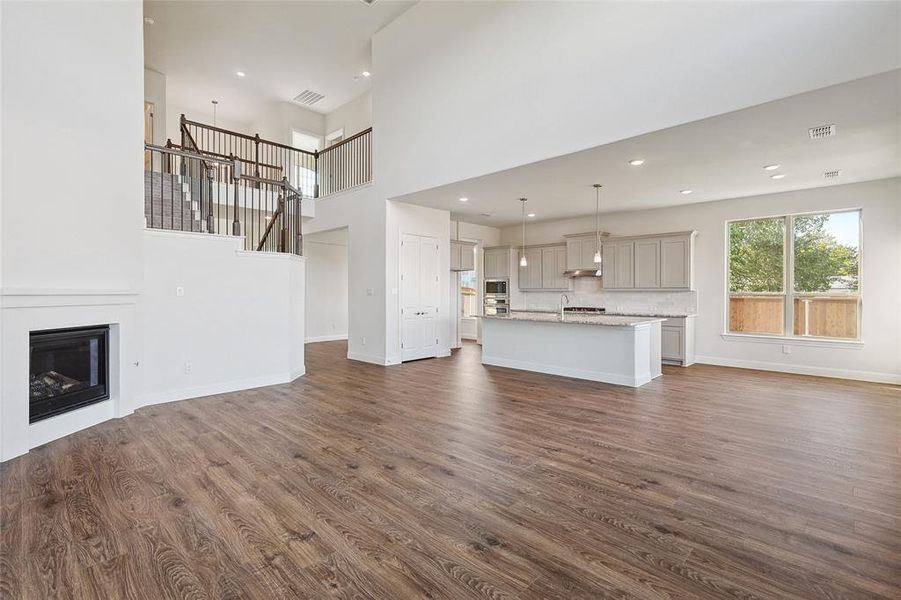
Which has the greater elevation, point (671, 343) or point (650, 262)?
point (650, 262)

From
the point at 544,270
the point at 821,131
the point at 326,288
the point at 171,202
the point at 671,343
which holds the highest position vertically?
the point at 821,131

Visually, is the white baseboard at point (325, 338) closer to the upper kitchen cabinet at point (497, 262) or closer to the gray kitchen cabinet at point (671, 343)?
the upper kitchen cabinet at point (497, 262)

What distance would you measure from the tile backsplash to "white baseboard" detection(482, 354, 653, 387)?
2.46 metres

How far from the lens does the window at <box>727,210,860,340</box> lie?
654 centimetres

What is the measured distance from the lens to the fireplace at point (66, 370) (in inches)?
144

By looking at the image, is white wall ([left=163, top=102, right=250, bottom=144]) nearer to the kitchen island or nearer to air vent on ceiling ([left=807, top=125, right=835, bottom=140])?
the kitchen island

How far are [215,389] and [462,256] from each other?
6.24 m

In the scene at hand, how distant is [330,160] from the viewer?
924 cm

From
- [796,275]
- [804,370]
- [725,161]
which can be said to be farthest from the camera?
[796,275]

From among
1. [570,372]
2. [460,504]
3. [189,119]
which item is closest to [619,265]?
[570,372]

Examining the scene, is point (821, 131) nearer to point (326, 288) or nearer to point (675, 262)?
point (675, 262)

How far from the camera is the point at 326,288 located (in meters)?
11.3

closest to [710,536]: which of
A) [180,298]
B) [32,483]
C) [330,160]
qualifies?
[32,483]

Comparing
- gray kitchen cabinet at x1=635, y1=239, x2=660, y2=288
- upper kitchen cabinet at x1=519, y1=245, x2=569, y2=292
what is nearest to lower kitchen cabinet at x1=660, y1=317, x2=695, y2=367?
gray kitchen cabinet at x1=635, y1=239, x2=660, y2=288
